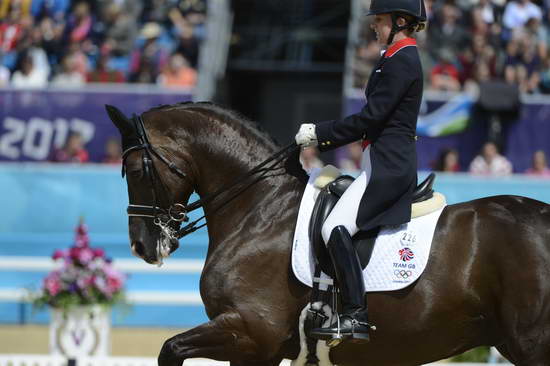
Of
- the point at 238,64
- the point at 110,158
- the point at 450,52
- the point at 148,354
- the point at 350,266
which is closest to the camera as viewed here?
the point at 350,266

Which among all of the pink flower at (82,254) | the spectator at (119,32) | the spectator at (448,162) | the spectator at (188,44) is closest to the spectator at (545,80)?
the spectator at (448,162)

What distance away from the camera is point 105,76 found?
1448 centimetres

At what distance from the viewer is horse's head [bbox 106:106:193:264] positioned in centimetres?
555

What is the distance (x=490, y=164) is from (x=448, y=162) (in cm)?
54

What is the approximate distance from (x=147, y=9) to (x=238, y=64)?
1.93 m

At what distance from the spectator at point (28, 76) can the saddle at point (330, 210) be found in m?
10.2

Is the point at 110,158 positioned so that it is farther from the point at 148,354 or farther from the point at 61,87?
the point at 148,354

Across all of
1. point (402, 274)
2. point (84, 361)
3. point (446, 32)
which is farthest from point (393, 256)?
point (446, 32)

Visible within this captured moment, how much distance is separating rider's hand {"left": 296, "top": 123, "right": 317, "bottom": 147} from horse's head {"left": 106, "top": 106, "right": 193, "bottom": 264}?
773mm

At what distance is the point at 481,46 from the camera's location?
1391 centimetres

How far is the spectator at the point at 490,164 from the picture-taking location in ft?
39.4

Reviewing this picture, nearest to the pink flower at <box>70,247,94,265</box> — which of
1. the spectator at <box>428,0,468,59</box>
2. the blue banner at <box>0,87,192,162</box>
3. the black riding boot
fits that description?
the black riding boot

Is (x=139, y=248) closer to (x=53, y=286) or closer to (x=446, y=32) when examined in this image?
(x=53, y=286)

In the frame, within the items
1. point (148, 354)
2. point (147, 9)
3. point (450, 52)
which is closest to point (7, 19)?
point (147, 9)
